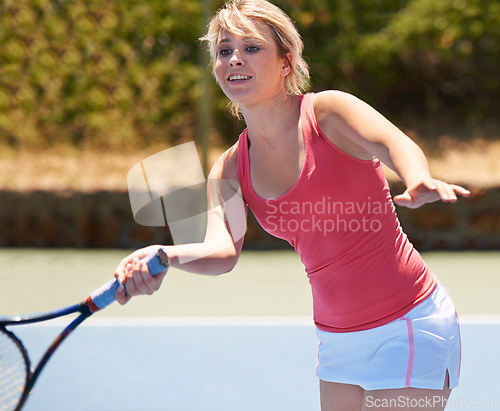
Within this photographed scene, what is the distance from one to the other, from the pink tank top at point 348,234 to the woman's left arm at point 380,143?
0.09 feet

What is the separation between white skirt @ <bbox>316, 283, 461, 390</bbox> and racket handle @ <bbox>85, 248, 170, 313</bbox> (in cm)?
47

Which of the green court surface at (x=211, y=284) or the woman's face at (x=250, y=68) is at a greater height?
the woman's face at (x=250, y=68)

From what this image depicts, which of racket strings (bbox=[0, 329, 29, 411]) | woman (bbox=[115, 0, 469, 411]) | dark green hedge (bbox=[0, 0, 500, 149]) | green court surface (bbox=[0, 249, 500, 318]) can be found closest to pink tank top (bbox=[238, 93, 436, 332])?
woman (bbox=[115, 0, 469, 411])

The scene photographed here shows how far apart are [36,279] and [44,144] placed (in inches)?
114

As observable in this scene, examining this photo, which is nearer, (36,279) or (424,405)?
(424,405)

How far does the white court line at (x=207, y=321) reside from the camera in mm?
4629

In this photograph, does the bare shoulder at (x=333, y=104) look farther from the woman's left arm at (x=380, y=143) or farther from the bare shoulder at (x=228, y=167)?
the bare shoulder at (x=228, y=167)

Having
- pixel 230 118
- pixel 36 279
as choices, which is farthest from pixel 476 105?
pixel 36 279

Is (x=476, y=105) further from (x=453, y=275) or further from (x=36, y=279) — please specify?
(x=36, y=279)

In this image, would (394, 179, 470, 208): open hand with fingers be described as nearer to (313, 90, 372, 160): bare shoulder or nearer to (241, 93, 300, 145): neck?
(313, 90, 372, 160): bare shoulder

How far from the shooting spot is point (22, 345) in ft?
7.59

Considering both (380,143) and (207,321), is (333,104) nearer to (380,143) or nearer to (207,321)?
(380,143)

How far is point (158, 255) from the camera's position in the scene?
73.5 inches

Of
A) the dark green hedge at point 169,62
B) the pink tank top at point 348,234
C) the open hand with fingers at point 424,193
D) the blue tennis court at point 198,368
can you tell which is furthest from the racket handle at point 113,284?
the dark green hedge at point 169,62
